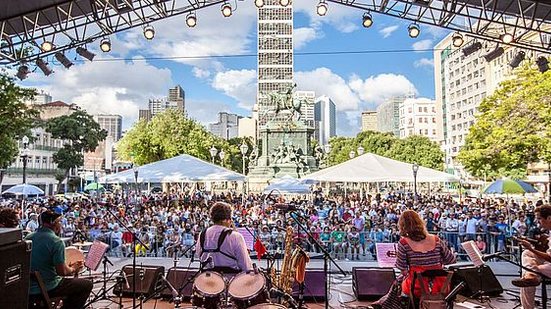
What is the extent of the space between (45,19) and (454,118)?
89.4 meters

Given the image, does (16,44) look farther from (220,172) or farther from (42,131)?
(42,131)

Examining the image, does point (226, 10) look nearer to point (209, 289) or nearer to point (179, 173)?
point (179, 173)

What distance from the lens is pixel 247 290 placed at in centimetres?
461

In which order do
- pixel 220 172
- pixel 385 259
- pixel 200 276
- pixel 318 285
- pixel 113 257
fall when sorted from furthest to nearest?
pixel 220 172 < pixel 113 257 < pixel 318 285 < pixel 385 259 < pixel 200 276

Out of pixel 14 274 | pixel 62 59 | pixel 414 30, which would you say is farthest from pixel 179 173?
pixel 14 274

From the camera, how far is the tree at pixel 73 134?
4728 cm

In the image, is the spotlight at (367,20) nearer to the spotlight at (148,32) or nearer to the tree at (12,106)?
the spotlight at (148,32)

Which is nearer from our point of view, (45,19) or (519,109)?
(45,19)

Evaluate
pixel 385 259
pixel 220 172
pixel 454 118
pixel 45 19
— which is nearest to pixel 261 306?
pixel 385 259

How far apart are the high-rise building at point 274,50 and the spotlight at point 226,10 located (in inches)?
2662

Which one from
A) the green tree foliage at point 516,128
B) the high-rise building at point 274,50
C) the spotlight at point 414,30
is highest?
the high-rise building at point 274,50

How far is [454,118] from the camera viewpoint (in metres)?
88.8

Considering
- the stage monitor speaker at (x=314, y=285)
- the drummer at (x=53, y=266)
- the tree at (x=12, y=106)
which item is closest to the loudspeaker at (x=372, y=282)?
the stage monitor speaker at (x=314, y=285)

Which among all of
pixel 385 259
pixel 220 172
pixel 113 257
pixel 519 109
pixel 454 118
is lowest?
pixel 113 257
